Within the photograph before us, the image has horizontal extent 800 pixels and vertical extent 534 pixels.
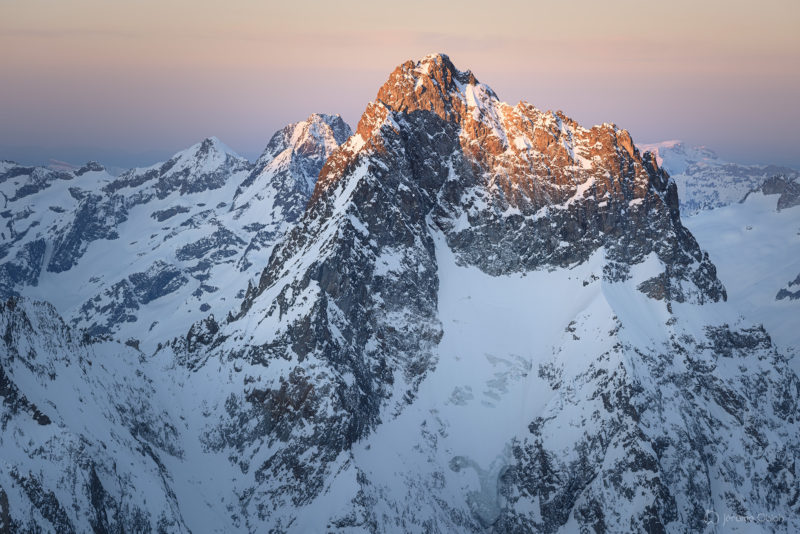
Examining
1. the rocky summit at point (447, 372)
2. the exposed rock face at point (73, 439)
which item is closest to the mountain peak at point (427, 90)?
the rocky summit at point (447, 372)

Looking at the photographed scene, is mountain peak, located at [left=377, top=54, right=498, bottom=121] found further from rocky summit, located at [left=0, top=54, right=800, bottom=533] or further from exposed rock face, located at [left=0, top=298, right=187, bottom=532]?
exposed rock face, located at [left=0, top=298, right=187, bottom=532]

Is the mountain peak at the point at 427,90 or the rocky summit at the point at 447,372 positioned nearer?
the rocky summit at the point at 447,372

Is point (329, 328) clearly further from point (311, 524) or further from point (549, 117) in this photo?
point (549, 117)

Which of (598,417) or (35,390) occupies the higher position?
(35,390)

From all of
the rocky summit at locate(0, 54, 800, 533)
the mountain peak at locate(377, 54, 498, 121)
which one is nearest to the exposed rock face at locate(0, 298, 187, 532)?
the rocky summit at locate(0, 54, 800, 533)

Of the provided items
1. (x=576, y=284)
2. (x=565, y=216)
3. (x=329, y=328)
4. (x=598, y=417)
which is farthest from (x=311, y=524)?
(x=565, y=216)

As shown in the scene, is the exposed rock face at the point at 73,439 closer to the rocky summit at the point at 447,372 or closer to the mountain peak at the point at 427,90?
the rocky summit at the point at 447,372

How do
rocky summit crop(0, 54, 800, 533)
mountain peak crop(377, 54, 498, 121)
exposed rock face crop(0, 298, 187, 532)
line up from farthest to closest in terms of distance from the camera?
mountain peak crop(377, 54, 498, 121) → rocky summit crop(0, 54, 800, 533) → exposed rock face crop(0, 298, 187, 532)

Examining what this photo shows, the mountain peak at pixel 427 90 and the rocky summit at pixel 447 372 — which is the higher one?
the mountain peak at pixel 427 90

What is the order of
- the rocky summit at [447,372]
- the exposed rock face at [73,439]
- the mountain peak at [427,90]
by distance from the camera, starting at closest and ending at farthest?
the exposed rock face at [73,439], the rocky summit at [447,372], the mountain peak at [427,90]
